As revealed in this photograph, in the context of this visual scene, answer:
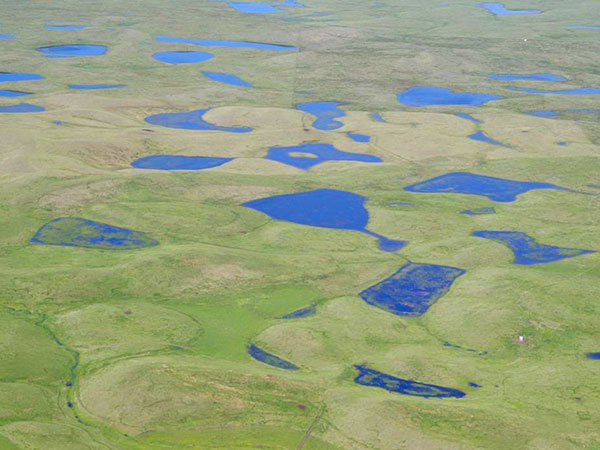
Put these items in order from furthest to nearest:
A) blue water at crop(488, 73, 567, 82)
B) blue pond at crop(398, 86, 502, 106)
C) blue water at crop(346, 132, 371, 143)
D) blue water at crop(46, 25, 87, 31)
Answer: blue water at crop(46, 25, 87, 31), blue water at crop(488, 73, 567, 82), blue pond at crop(398, 86, 502, 106), blue water at crop(346, 132, 371, 143)

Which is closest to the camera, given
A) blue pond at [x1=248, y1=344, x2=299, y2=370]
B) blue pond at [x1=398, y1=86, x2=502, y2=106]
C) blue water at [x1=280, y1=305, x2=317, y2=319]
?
blue pond at [x1=248, y1=344, x2=299, y2=370]

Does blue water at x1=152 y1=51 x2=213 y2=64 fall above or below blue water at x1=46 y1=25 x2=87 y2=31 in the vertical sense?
below

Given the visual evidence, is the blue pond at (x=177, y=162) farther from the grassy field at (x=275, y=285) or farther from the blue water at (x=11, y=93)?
the blue water at (x=11, y=93)

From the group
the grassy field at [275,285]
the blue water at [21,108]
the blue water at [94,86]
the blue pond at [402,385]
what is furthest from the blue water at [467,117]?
the blue pond at [402,385]

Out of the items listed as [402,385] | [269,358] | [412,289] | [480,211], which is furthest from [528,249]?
[269,358]

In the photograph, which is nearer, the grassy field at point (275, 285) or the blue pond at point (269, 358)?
the grassy field at point (275, 285)

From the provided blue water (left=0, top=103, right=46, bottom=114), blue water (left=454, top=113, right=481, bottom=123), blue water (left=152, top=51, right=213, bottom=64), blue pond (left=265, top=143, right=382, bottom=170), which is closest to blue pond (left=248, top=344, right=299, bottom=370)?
blue pond (left=265, top=143, right=382, bottom=170)

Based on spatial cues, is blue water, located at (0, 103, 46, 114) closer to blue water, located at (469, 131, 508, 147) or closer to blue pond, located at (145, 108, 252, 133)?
blue pond, located at (145, 108, 252, 133)
